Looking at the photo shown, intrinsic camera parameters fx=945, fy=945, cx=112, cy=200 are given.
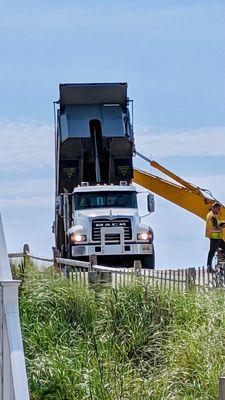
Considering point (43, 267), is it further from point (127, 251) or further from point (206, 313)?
point (127, 251)

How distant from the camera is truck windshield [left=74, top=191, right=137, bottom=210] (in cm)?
2452

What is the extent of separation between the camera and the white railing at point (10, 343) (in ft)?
20.2

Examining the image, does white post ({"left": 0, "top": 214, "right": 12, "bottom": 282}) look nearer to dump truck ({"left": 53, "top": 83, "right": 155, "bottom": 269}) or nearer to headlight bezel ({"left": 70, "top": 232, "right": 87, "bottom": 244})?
dump truck ({"left": 53, "top": 83, "right": 155, "bottom": 269})

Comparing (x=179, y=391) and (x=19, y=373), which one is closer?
(x=19, y=373)

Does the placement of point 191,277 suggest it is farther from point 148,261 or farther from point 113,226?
point 148,261

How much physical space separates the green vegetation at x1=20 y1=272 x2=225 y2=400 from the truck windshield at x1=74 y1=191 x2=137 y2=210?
1028cm

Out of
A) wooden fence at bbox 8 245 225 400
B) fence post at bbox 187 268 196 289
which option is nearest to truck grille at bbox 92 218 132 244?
wooden fence at bbox 8 245 225 400

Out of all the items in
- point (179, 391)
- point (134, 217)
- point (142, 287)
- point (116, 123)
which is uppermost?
point (116, 123)

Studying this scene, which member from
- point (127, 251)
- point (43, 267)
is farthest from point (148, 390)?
point (127, 251)

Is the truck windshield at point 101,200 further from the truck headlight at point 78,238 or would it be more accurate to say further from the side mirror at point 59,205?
the truck headlight at point 78,238

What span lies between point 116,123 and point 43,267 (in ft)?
29.1

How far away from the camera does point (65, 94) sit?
2436 cm

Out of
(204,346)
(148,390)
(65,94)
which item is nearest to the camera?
(148,390)

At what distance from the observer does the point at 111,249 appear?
24609mm
